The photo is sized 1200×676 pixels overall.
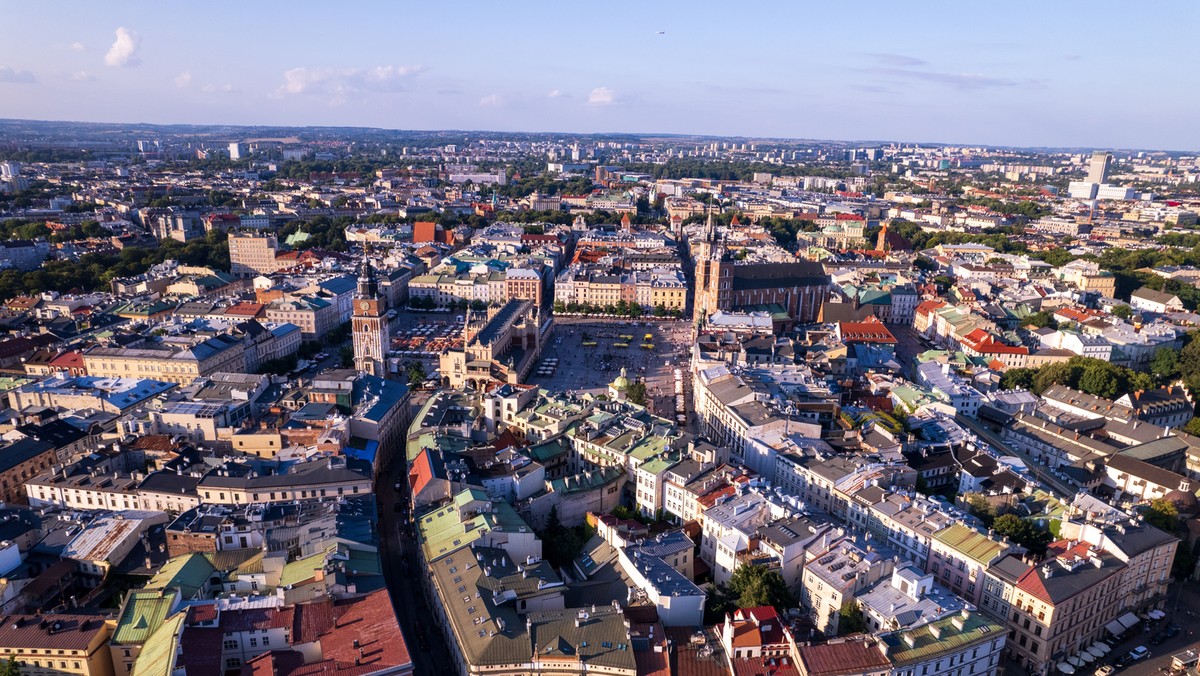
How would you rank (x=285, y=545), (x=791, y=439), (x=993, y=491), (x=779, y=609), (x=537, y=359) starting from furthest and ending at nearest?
(x=537, y=359) < (x=791, y=439) < (x=993, y=491) < (x=285, y=545) < (x=779, y=609)

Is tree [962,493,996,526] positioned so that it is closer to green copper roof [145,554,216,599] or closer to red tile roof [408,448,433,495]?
red tile roof [408,448,433,495]

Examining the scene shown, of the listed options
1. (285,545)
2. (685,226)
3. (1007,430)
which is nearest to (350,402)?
(285,545)

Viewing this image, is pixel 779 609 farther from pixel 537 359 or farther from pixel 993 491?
pixel 537 359

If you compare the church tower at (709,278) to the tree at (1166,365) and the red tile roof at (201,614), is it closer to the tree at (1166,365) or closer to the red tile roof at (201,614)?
the tree at (1166,365)

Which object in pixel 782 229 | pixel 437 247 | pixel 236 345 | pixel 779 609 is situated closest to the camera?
pixel 779 609

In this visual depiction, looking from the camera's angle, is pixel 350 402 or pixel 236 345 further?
pixel 236 345

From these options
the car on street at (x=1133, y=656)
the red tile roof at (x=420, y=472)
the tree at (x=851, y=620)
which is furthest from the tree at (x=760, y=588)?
the red tile roof at (x=420, y=472)

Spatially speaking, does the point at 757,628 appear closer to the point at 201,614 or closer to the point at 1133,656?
the point at 1133,656

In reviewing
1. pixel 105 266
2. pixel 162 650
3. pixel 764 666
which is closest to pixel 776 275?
pixel 764 666
